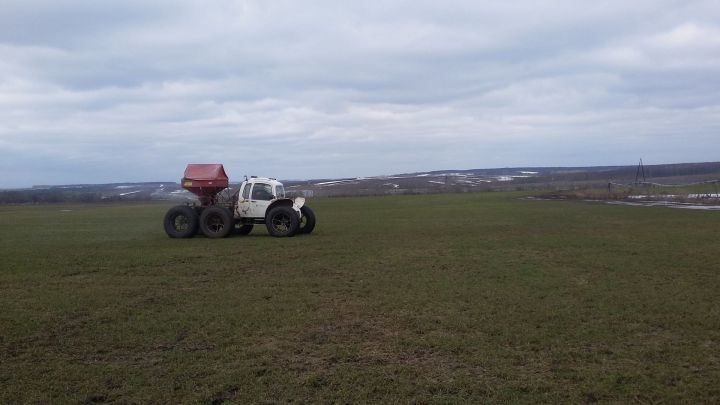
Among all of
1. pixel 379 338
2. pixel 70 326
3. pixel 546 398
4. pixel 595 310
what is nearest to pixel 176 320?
pixel 70 326

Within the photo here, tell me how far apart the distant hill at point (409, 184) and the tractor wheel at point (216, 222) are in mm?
4205

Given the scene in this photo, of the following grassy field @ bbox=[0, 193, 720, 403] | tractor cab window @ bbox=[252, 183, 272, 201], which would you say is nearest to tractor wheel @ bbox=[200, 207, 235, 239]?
tractor cab window @ bbox=[252, 183, 272, 201]

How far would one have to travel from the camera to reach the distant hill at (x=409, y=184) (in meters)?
73.5

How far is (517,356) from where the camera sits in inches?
252

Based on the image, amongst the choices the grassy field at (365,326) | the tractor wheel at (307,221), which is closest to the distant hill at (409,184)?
the tractor wheel at (307,221)

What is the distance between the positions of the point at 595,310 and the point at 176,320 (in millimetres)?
5629

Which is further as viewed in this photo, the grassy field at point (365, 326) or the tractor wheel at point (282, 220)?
the tractor wheel at point (282, 220)

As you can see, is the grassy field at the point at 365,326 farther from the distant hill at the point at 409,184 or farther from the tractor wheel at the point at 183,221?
the distant hill at the point at 409,184

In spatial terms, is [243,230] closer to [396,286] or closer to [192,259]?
[192,259]

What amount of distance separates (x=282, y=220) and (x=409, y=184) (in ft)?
309

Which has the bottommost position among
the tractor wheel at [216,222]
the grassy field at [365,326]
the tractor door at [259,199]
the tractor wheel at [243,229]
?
the grassy field at [365,326]

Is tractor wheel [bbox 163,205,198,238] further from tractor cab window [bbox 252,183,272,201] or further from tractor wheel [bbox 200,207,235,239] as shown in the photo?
tractor cab window [bbox 252,183,272,201]

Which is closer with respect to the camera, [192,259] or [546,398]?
[546,398]

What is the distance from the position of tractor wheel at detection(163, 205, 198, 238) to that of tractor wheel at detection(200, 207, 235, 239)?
31 centimetres
